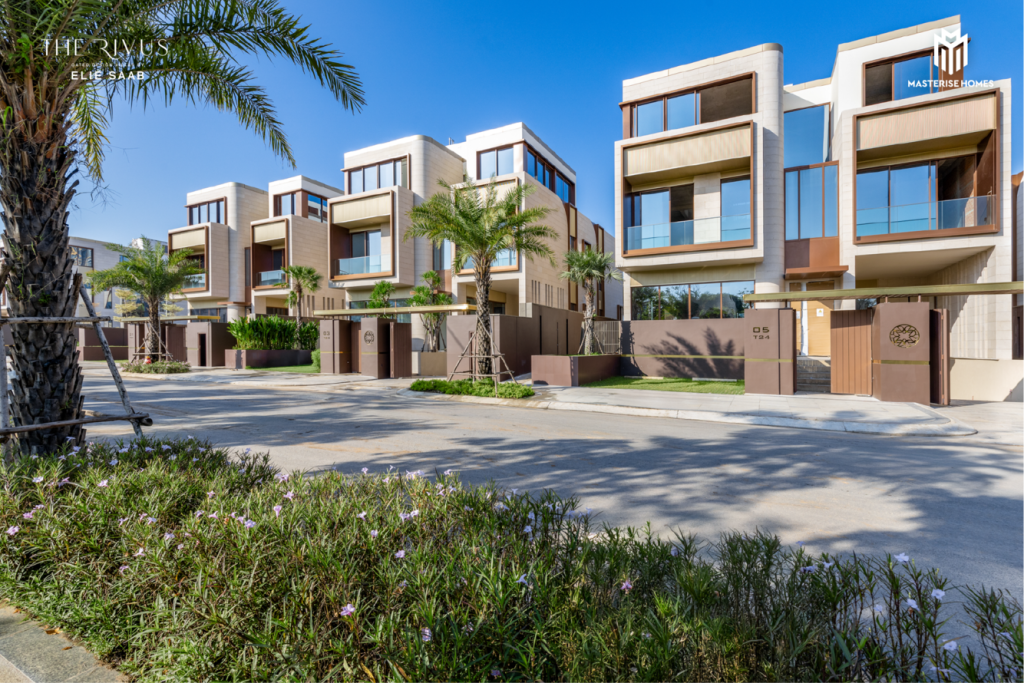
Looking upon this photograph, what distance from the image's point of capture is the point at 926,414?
10.9 metres

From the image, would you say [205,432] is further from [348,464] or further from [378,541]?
[378,541]

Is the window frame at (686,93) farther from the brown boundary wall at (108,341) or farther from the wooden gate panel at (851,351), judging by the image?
the brown boundary wall at (108,341)

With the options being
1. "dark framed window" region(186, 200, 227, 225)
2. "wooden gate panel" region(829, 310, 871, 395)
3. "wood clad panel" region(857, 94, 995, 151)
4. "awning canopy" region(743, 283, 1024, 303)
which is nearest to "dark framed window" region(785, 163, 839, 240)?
"wood clad panel" region(857, 94, 995, 151)

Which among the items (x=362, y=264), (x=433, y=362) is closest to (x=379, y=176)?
(x=362, y=264)

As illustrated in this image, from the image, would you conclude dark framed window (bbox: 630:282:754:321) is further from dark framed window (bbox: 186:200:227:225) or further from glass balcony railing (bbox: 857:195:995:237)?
dark framed window (bbox: 186:200:227:225)

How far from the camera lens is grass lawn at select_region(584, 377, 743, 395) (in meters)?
16.0

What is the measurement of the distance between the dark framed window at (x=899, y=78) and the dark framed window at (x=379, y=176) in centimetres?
2294

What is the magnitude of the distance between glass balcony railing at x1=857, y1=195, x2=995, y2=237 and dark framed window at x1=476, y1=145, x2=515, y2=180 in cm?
1792

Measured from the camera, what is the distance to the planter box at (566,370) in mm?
17672

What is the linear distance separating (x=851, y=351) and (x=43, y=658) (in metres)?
18.0

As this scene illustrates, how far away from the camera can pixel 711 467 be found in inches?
263

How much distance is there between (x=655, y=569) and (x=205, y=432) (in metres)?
9.11

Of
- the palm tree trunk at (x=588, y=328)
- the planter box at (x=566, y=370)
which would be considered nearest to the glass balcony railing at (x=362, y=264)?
the palm tree trunk at (x=588, y=328)

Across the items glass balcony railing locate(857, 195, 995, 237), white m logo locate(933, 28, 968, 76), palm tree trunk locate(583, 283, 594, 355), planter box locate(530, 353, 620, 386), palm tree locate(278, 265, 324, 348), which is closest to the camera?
glass balcony railing locate(857, 195, 995, 237)
